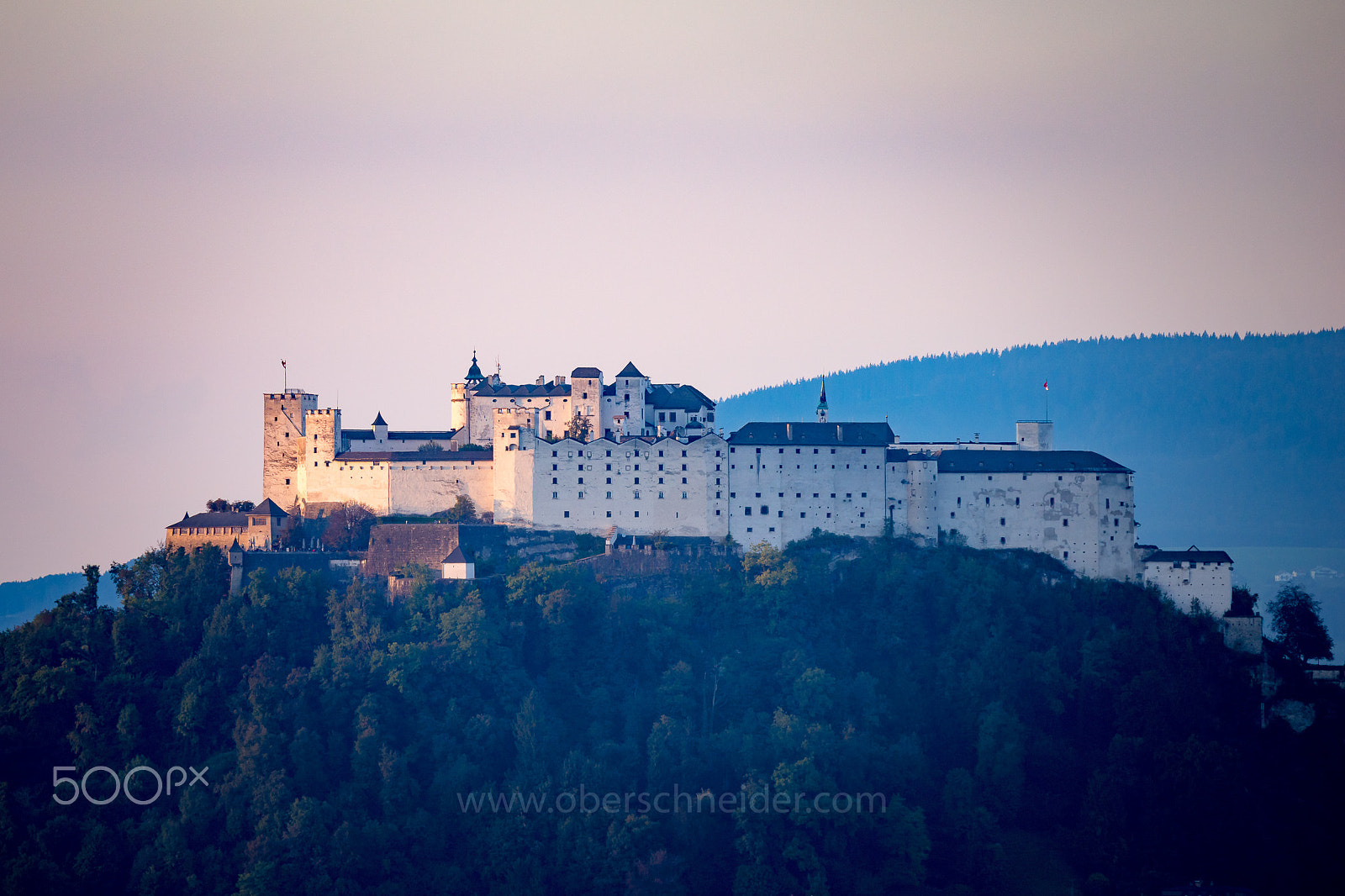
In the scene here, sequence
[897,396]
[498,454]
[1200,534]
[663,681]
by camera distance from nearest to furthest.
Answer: [663,681] < [498,454] < [1200,534] < [897,396]

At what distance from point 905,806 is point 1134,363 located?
11857cm

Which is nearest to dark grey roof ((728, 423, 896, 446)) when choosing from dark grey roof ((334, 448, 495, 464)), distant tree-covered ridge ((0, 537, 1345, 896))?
distant tree-covered ridge ((0, 537, 1345, 896))

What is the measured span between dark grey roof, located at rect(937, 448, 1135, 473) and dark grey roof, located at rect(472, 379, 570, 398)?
17.8 m

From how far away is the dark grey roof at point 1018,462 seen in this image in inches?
2435

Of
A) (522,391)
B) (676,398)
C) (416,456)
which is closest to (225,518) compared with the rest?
(416,456)

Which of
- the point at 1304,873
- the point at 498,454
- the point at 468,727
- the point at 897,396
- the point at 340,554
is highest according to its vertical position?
the point at 897,396

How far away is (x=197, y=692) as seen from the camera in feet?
181

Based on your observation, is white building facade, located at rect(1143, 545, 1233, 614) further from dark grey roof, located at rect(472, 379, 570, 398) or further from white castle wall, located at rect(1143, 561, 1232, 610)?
dark grey roof, located at rect(472, 379, 570, 398)

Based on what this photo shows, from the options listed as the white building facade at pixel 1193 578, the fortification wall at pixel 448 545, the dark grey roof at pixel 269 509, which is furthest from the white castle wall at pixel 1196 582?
the dark grey roof at pixel 269 509

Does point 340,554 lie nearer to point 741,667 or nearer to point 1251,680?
point 741,667

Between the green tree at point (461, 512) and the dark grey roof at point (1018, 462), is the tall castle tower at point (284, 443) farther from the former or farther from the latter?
the dark grey roof at point (1018, 462)

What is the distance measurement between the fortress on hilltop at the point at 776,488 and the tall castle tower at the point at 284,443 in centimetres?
255

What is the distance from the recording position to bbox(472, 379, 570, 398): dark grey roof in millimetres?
67125

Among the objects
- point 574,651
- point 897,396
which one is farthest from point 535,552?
point 897,396
